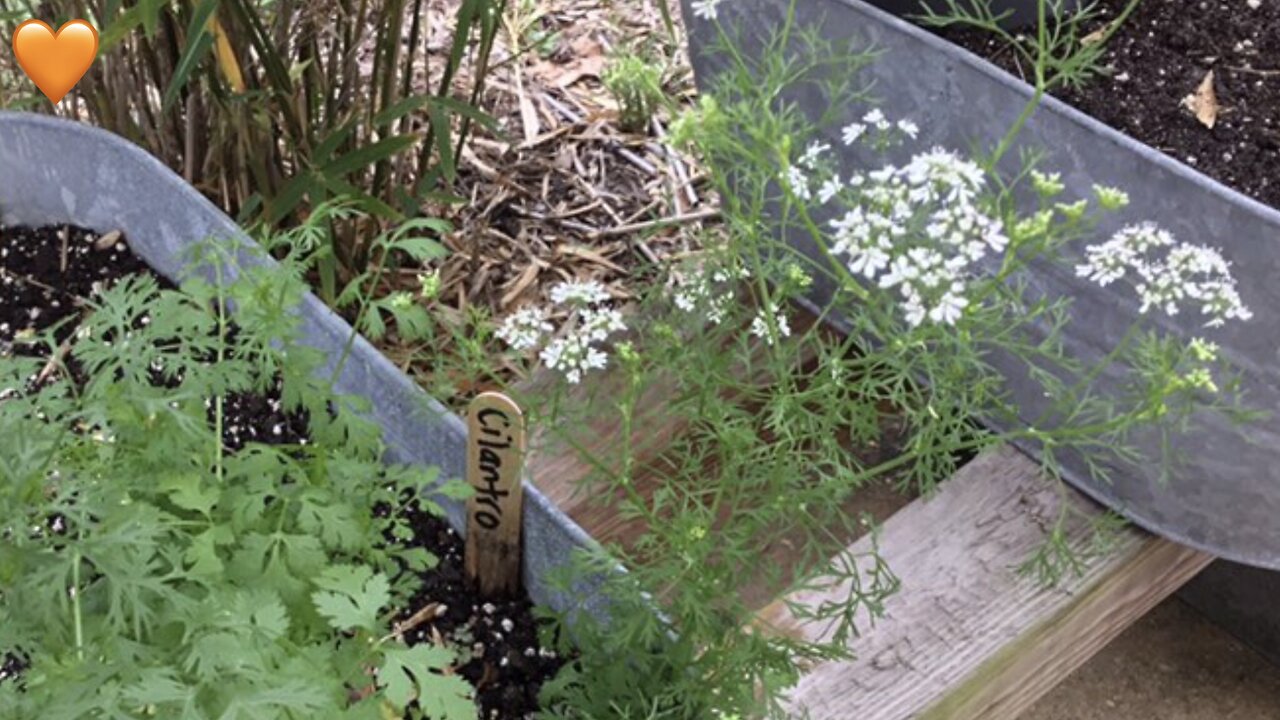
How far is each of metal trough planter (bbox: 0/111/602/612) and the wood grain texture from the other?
217 mm

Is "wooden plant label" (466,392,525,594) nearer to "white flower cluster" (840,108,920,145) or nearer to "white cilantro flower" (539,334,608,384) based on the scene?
"white cilantro flower" (539,334,608,384)

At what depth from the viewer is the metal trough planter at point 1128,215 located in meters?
1.23

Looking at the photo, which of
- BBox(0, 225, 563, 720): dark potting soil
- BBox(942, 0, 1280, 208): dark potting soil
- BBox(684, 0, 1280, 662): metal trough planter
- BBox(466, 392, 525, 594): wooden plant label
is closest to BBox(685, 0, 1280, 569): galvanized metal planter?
BBox(684, 0, 1280, 662): metal trough planter

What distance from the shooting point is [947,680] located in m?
1.35

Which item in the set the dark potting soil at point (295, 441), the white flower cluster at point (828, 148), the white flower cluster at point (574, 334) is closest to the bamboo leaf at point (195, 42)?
the dark potting soil at point (295, 441)

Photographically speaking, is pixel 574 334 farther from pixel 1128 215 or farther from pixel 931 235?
→ pixel 1128 215

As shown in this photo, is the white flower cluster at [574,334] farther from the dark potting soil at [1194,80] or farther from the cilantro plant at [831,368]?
the dark potting soil at [1194,80]

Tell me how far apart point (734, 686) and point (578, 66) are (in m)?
1.24

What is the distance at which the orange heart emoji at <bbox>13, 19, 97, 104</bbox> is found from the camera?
1176 mm

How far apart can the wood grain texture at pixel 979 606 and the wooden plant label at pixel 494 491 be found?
245mm

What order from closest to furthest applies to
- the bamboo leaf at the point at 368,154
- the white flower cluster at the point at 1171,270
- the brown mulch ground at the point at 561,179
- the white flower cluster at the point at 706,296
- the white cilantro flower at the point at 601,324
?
1. the white flower cluster at the point at 1171,270
2. the white cilantro flower at the point at 601,324
3. the white flower cluster at the point at 706,296
4. the bamboo leaf at the point at 368,154
5. the brown mulch ground at the point at 561,179

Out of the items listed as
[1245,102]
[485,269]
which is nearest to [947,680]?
[1245,102]

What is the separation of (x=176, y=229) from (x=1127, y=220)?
38.0 inches

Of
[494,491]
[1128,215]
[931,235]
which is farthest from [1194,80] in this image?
[494,491]
